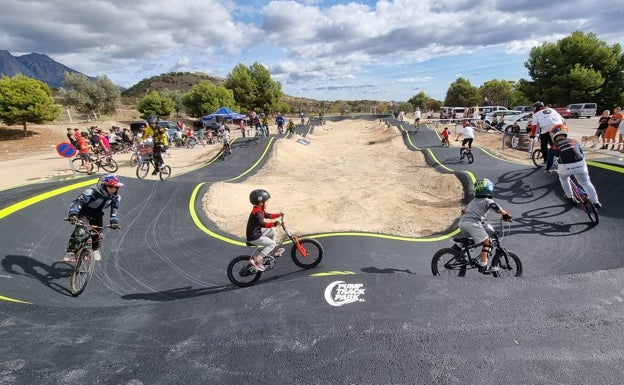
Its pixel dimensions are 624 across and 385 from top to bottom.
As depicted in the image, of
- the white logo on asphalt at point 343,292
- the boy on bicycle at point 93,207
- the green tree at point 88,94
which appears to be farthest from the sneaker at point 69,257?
the green tree at point 88,94

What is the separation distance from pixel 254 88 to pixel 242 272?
54377mm

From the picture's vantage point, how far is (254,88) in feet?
184

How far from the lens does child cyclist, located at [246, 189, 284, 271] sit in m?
6.05

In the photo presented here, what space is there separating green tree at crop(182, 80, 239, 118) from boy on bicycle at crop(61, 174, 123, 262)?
42723mm

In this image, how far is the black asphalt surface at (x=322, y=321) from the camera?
323 cm

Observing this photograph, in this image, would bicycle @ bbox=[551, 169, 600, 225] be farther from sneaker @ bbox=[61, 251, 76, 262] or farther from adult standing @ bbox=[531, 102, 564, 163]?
sneaker @ bbox=[61, 251, 76, 262]

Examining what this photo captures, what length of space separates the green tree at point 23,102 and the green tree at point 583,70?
2475 inches

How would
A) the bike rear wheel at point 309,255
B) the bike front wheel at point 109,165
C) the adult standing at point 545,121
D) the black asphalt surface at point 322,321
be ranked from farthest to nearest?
the bike front wheel at point 109,165, the adult standing at point 545,121, the bike rear wheel at point 309,255, the black asphalt surface at point 322,321

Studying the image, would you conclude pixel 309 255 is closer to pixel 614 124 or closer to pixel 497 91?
pixel 614 124

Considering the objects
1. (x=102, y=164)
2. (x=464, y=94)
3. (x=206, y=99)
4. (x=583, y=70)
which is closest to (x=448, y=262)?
(x=102, y=164)

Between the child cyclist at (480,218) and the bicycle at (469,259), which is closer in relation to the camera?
the child cyclist at (480,218)

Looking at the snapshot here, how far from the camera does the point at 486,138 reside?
27812 mm

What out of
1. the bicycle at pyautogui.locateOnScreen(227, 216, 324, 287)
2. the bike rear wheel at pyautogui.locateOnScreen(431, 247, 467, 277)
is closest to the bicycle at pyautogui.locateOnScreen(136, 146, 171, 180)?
the bicycle at pyautogui.locateOnScreen(227, 216, 324, 287)

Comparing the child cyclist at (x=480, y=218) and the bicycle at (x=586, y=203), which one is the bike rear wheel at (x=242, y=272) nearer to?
the child cyclist at (x=480, y=218)
